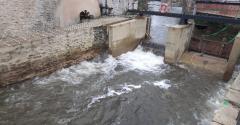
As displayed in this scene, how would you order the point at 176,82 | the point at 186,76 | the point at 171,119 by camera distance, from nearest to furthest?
the point at 171,119 → the point at 176,82 → the point at 186,76

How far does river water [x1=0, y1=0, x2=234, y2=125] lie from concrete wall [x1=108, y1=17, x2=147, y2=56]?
128 centimetres

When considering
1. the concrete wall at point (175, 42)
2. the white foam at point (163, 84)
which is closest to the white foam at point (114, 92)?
the white foam at point (163, 84)

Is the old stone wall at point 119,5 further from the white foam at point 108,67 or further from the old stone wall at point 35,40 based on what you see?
the white foam at point 108,67

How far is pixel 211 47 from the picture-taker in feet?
37.8

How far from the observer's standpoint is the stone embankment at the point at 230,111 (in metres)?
4.18

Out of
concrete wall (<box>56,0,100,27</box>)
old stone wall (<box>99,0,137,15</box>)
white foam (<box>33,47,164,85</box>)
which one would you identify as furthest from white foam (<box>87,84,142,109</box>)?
old stone wall (<box>99,0,137,15</box>)

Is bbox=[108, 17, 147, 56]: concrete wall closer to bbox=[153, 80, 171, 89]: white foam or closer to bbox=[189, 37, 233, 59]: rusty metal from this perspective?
bbox=[189, 37, 233, 59]: rusty metal

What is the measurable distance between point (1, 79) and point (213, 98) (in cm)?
796

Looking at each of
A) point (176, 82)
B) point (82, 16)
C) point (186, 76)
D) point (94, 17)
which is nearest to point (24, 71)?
point (82, 16)

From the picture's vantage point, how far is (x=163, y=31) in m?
15.4

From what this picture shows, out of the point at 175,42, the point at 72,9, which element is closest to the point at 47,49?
the point at 72,9

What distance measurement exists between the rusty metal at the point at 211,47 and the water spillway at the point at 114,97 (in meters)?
1.94

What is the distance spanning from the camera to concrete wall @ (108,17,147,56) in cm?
1113

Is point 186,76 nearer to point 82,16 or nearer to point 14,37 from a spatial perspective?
point 82,16
